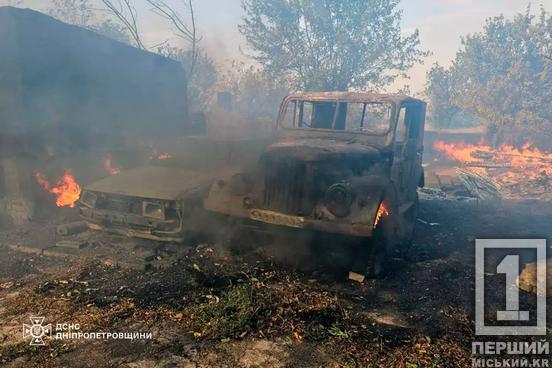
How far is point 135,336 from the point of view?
11.3 feet

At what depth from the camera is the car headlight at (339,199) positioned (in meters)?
4.45

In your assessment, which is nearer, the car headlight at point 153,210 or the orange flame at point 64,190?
the car headlight at point 153,210

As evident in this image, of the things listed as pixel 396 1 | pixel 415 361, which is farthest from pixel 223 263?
pixel 396 1

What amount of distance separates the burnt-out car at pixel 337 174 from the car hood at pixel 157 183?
571mm

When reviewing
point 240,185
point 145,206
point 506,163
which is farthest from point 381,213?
point 506,163

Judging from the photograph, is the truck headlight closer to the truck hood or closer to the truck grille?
the truck grille

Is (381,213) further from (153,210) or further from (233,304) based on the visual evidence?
(153,210)

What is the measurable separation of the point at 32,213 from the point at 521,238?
9391 millimetres

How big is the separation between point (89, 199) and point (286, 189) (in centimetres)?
339

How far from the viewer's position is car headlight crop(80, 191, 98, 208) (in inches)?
236

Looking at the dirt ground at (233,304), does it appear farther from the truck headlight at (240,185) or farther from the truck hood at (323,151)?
the truck hood at (323,151)

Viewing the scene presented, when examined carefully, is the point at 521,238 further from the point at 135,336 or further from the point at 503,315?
the point at 135,336

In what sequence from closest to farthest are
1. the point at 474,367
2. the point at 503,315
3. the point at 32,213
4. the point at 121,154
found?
the point at 474,367 < the point at 503,315 < the point at 32,213 < the point at 121,154

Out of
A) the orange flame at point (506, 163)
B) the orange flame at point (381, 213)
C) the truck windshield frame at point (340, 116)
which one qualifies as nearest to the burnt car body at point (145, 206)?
the truck windshield frame at point (340, 116)
